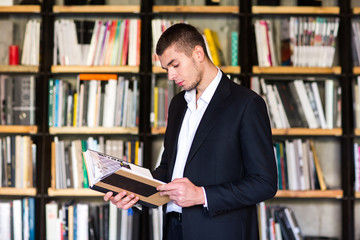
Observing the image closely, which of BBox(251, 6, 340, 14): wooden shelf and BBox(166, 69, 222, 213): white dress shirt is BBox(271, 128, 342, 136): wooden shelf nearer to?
BBox(251, 6, 340, 14): wooden shelf

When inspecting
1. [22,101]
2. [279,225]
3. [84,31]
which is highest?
[84,31]

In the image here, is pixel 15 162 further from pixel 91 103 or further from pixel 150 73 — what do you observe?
pixel 150 73

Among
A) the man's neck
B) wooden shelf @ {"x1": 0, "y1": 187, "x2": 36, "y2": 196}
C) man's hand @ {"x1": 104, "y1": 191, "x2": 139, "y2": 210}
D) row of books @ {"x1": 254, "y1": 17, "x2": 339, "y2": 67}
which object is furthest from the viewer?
row of books @ {"x1": 254, "y1": 17, "x2": 339, "y2": 67}

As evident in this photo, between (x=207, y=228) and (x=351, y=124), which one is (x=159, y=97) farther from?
(x=207, y=228)

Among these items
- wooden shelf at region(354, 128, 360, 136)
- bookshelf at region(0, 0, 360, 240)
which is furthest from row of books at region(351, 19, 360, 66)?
wooden shelf at region(354, 128, 360, 136)

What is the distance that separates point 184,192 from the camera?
1599 mm

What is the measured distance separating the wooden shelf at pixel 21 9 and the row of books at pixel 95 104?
518mm

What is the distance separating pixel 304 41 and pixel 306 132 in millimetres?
637

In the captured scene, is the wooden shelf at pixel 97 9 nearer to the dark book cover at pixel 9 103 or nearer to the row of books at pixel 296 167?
the dark book cover at pixel 9 103

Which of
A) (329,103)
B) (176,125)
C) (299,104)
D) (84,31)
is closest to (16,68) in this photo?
(84,31)

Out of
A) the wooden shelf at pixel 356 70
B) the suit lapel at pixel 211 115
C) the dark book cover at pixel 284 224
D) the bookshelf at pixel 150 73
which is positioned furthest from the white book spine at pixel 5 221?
the wooden shelf at pixel 356 70

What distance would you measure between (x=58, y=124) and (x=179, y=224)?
1.68 meters

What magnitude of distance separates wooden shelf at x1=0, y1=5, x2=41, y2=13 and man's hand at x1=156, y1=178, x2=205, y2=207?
2127 millimetres

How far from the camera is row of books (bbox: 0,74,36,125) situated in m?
3.21
